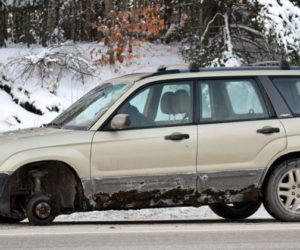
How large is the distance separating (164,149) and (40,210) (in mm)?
1391

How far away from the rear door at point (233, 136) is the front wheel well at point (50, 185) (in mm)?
1297

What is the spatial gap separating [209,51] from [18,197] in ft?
43.2

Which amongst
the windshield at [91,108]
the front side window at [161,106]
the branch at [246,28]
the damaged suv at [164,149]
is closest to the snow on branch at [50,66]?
the branch at [246,28]

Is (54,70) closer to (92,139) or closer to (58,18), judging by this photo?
(58,18)

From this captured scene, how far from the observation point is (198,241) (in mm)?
7336

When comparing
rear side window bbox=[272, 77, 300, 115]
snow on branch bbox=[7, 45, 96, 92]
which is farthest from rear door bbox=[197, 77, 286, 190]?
snow on branch bbox=[7, 45, 96, 92]

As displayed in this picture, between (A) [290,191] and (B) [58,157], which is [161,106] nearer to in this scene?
(B) [58,157]

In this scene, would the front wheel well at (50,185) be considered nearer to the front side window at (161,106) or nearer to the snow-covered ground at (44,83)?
the front side window at (161,106)

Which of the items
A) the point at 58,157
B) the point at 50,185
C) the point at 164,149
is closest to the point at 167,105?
the point at 164,149

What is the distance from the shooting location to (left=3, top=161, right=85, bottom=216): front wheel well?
8.48 m

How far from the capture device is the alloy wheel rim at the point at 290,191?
898cm

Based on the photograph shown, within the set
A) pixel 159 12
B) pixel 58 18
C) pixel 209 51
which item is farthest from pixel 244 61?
pixel 58 18

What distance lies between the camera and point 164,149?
28.1 feet

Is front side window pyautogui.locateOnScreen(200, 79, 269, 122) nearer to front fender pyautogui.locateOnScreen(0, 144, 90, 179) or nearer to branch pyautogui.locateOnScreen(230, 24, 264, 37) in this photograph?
front fender pyautogui.locateOnScreen(0, 144, 90, 179)
